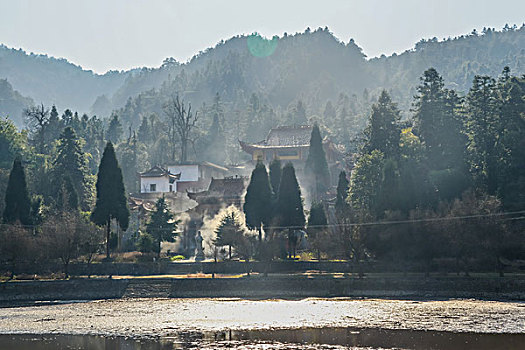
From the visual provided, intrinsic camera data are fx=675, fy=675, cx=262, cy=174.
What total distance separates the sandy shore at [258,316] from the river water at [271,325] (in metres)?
0.05

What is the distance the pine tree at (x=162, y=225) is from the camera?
57.3 meters

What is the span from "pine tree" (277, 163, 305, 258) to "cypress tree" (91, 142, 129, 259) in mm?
12778

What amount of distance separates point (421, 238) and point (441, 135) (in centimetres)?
1778

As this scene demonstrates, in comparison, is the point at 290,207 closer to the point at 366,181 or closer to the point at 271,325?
the point at 366,181

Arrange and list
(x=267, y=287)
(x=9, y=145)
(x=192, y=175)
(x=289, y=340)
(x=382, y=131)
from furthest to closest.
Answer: (x=192, y=175), (x=9, y=145), (x=382, y=131), (x=267, y=287), (x=289, y=340)

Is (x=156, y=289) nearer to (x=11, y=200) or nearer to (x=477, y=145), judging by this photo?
(x=11, y=200)

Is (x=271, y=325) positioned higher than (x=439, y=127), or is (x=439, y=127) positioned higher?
(x=439, y=127)

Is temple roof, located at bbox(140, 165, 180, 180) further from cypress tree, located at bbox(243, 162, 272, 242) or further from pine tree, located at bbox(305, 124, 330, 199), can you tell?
cypress tree, located at bbox(243, 162, 272, 242)

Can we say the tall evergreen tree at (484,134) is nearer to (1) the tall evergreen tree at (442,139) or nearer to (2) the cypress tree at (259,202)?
(1) the tall evergreen tree at (442,139)

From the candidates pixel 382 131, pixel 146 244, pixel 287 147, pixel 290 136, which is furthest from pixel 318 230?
pixel 290 136

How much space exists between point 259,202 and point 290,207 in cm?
260

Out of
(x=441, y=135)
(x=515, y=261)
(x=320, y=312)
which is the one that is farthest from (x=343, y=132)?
(x=320, y=312)

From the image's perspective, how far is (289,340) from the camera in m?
30.0

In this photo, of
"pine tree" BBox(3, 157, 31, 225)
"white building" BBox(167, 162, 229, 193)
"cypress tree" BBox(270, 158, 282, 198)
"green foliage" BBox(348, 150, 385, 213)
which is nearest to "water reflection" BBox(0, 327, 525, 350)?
"pine tree" BBox(3, 157, 31, 225)
